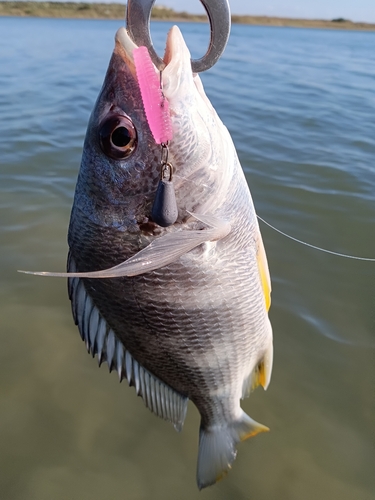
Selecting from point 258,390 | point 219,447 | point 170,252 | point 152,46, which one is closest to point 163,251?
point 170,252

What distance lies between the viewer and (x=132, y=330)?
1.41 meters

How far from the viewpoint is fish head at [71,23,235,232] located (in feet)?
3.80

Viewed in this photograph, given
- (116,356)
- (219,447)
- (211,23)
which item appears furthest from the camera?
(219,447)

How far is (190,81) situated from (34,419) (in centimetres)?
195

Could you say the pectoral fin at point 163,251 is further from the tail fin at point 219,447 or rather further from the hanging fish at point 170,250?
the tail fin at point 219,447

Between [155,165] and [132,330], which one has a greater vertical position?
[155,165]

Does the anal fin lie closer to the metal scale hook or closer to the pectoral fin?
the pectoral fin

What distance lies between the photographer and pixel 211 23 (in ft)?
3.31

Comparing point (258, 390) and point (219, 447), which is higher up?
point (219, 447)

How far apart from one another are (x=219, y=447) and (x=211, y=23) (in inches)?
61.9

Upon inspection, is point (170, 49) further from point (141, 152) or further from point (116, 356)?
point (116, 356)

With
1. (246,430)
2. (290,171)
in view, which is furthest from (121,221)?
(290,171)

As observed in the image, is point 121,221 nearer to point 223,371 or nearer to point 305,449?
point 223,371

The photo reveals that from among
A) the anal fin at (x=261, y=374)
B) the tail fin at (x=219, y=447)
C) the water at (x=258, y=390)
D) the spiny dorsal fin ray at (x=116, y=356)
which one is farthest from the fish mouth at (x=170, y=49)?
the water at (x=258, y=390)
